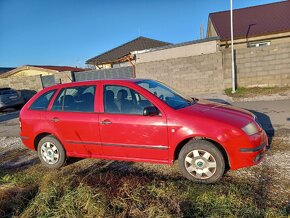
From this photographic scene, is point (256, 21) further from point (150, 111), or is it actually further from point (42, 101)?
point (42, 101)

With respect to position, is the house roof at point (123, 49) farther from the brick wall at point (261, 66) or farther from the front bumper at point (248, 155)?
the front bumper at point (248, 155)

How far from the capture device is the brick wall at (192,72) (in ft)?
42.9

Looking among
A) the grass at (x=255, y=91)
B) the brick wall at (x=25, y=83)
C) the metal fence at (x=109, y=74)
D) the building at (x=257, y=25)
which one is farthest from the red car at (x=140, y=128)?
the brick wall at (x=25, y=83)

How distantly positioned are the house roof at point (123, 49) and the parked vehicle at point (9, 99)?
9882 mm

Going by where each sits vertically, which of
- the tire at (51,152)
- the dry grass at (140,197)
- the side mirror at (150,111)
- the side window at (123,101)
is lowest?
the dry grass at (140,197)

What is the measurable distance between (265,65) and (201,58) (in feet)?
10.4

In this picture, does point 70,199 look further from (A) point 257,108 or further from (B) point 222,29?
(B) point 222,29

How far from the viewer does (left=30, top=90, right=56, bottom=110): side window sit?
4.90 m

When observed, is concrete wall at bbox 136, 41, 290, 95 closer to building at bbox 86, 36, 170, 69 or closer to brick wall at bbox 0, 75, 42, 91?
building at bbox 86, 36, 170, 69

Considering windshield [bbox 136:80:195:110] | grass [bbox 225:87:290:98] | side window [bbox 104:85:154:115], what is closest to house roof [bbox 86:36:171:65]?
grass [bbox 225:87:290:98]

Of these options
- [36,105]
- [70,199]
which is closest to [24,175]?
[36,105]

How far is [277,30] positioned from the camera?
637 inches

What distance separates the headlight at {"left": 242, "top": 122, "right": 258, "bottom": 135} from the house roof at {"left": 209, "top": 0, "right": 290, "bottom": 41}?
1436 centimetres

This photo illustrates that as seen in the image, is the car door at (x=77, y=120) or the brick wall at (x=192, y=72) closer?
the car door at (x=77, y=120)
